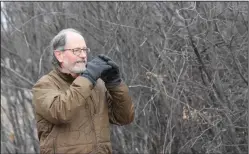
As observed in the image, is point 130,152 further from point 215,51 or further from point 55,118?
point 55,118

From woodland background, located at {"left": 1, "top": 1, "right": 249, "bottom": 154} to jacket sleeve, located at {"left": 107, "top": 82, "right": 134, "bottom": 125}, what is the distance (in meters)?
1.45

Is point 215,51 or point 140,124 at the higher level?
point 215,51

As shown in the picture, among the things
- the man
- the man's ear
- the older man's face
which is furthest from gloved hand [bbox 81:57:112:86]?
the man's ear

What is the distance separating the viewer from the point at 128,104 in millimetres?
3174

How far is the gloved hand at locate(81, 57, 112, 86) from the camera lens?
9.49ft

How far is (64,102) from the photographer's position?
9.29 ft

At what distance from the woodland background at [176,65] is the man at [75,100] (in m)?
1.62

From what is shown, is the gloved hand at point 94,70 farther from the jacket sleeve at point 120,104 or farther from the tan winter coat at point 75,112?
the jacket sleeve at point 120,104

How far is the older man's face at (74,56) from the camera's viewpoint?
3031 mm

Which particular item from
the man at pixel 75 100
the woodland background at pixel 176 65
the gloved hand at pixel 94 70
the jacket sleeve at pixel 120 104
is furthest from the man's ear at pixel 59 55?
the woodland background at pixel 176 65

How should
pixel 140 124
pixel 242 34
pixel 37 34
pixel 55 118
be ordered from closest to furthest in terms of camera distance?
pixel 55 118 → pixel 242 34 → pixel 140 124 → pixel 37 34

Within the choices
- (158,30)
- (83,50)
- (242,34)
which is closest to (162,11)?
(158,30)

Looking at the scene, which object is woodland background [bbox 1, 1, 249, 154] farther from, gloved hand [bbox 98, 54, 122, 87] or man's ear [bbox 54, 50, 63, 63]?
man's ear [bbox 54, 50, 63, 63]

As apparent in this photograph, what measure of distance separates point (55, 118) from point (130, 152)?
2.99m
